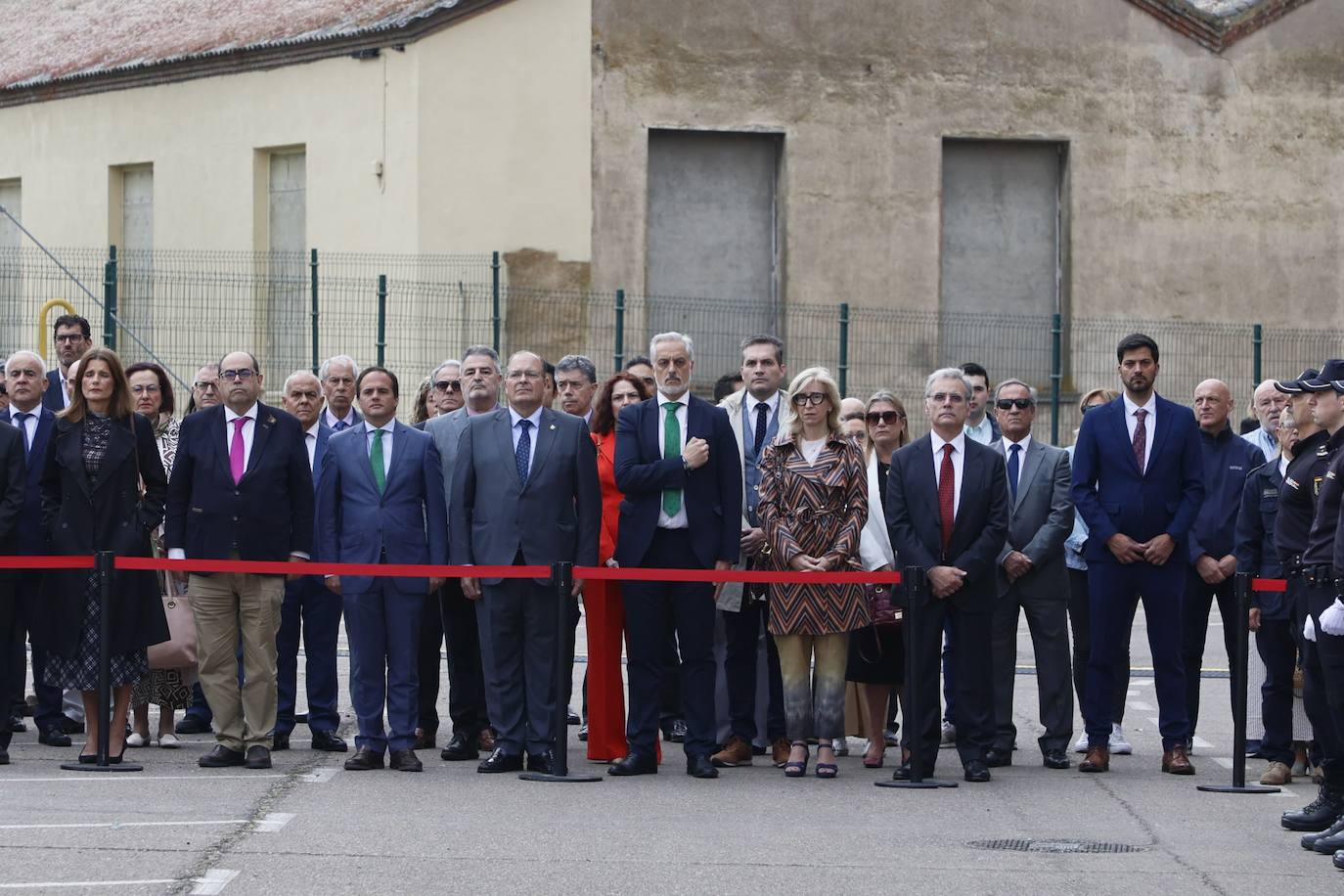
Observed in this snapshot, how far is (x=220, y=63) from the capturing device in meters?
31.1

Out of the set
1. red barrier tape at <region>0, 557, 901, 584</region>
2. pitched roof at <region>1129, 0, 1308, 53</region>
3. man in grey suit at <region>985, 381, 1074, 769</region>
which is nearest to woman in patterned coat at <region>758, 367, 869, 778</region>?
red barrier tape at <region>0, 557, 901, 584</region>

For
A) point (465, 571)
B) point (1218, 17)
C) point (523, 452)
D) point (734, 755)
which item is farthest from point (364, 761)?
point (1218, 17)

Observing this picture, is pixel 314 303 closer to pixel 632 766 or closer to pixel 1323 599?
pixel 632 766

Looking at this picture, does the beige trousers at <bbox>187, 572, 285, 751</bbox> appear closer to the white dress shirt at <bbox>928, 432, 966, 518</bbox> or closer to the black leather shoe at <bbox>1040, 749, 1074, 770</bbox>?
the white dress shirt at <bbox>928, 432, 966, 518</bbox>

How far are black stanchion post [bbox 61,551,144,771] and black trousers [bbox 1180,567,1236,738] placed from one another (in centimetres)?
574

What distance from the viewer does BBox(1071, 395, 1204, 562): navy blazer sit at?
39.0ft

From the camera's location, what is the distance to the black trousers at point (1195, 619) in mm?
12352

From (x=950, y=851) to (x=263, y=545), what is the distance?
4.07 meters

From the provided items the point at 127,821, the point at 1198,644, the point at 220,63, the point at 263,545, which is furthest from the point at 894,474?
the point at 220,63

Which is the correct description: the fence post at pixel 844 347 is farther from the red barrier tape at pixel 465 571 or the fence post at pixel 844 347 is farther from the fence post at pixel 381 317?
the red barrier tape at pixel 465 571

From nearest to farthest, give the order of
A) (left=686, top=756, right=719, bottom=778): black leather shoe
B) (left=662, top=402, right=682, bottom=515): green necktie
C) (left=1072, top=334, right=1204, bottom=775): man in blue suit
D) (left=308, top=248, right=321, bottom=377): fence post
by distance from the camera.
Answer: (left=686, top=756, right=719, bottom=778): black leather shoe → (left=662, top=402, right=682, bottom=515): green necktie → (left=1072, top=334, right=1204, bottom=775): man in blue suit → (left=308, top=248, right=321, bottom=377): fence post

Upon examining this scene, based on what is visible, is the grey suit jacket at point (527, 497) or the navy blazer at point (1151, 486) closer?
the grey suit jacket at point (527, 497)

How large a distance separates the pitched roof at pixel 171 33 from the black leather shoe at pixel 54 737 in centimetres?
1739

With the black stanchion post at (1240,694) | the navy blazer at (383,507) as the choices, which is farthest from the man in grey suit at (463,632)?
the black stanchion post at (1240,694)
